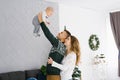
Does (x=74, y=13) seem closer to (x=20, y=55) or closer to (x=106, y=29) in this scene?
(x=106, y=29)

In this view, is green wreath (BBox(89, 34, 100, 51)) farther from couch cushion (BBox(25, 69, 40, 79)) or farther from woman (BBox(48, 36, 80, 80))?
woman (BBox(48, 36, 80, 80))

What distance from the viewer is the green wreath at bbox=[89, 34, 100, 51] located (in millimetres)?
6074

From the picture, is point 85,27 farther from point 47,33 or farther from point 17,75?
point 47,33

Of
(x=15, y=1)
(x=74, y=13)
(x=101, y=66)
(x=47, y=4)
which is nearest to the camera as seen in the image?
(x=15, y=1)

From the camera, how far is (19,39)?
4.19m

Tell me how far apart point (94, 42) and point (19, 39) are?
274 cm

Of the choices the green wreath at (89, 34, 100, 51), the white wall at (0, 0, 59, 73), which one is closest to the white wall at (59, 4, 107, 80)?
the green wreath at (89, 34, 100, 51)

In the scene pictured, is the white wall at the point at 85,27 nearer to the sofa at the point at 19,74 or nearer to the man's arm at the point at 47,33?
the sofa at the point at 19,74

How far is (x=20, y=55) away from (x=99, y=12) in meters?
3.31

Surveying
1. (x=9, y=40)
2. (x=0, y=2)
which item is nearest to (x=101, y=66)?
(x=9, y=40)

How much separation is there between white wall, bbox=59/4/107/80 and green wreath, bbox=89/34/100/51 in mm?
106

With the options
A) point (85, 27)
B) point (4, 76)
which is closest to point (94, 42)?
point (85, 27)

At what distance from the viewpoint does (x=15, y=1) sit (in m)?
4.19

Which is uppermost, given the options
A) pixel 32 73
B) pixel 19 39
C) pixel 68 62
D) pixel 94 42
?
pixel 19 39
